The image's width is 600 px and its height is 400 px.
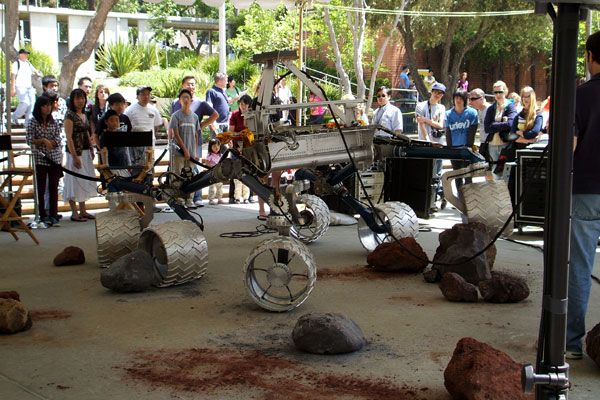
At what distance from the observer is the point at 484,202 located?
861 cm

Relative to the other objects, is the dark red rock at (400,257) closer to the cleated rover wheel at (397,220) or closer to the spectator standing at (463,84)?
the cleated rover wheel at (397,220)

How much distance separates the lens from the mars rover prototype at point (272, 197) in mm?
7387

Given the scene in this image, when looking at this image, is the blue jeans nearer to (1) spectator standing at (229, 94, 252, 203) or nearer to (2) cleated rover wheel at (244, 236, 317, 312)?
(2) cleated rover wheel at (244, 236, 317, 312)

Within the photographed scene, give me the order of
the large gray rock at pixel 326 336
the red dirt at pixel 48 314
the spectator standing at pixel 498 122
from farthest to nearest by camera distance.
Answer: the spectator standing at pixel 498 122, the red dirt at pixel 48 314, the large gray rock at pixel 326 336

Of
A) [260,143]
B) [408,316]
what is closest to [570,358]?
[408,316]

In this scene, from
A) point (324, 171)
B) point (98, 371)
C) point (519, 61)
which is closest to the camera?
point (98, 371)

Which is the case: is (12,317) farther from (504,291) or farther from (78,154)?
(78,154)

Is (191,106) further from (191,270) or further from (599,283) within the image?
(599,283)

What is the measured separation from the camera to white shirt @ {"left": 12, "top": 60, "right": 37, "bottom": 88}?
64.0 ft

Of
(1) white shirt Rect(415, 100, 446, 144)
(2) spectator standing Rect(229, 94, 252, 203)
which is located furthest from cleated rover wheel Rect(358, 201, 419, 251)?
(1) white shirt Rect(415, 100, 446, 144)

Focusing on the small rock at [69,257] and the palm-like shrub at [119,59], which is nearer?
the small rock at [69,257]

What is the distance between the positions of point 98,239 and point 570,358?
5138mm

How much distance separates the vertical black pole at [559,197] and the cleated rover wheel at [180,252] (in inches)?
200

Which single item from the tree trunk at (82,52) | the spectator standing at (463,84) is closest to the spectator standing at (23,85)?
the tree trunk at (82,52)
